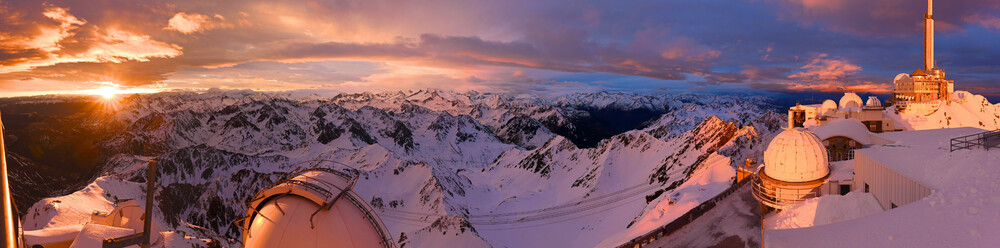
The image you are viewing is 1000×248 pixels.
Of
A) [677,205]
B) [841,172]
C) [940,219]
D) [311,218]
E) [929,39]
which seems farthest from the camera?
[929,39]

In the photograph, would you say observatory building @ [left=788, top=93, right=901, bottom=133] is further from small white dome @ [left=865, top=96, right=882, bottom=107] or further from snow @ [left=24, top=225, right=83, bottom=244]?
snow @ [left=24, top=225, right=83, bottom=244]

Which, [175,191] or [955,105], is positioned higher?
[955,105]

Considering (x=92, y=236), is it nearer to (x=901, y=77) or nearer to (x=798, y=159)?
(x=798, y=159)

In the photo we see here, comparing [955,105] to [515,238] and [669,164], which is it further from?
[515,238]

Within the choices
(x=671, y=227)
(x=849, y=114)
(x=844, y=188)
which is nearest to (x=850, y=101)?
(x=849, y=114)

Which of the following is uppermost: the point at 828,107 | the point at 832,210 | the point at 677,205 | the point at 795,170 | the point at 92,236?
the point at 828,107

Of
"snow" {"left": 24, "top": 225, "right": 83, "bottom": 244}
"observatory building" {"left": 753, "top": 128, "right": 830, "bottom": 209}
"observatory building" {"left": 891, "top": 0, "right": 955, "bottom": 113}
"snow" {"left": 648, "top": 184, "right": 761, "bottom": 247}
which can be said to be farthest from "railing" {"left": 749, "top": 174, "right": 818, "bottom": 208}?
"observatory building" {"left": 891, "top": 0, "right": 955, "bottom": 113}

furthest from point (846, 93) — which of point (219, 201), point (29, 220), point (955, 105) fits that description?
point (219, 201)

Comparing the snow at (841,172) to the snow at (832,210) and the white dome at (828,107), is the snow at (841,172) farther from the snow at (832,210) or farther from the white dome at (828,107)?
the white dome at (828,107)
